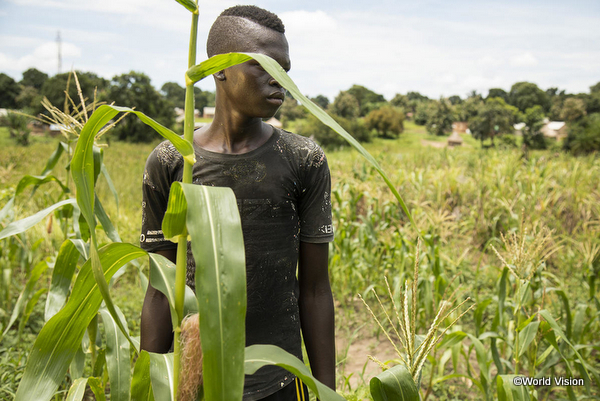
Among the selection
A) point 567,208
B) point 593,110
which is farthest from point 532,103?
point 567,208

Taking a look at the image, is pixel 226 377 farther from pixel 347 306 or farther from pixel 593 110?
pixel 593 110

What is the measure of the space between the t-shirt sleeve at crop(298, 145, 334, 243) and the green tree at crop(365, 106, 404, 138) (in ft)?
117

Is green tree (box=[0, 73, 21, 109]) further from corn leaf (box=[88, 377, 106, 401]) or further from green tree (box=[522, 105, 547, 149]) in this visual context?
corn leaf (box=[88, 377, 106, 401])

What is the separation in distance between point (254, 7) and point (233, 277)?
88cm

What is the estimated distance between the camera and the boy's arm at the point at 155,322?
3.61 ft

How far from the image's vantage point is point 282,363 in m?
0.63

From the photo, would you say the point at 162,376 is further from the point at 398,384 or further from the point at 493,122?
the point at 493,122

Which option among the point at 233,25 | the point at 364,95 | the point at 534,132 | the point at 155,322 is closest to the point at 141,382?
the point at 155,322

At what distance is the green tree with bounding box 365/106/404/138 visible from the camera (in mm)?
35531

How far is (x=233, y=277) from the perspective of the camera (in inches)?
20.0

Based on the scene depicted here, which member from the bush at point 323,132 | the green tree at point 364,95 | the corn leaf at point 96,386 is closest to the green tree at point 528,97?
the green tree at point 364,95

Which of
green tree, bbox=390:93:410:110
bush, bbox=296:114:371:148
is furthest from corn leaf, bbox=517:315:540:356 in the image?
green tree, bbox=390:93:410:110

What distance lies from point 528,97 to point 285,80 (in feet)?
192

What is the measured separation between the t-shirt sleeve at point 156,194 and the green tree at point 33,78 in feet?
161
